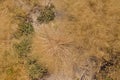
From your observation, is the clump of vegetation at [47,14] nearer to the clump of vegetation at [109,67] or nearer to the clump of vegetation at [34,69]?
the clump of vegetation at [34,69]

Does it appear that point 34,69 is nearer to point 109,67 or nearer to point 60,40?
point 60,40

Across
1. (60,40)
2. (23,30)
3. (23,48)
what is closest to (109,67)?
(60,40)


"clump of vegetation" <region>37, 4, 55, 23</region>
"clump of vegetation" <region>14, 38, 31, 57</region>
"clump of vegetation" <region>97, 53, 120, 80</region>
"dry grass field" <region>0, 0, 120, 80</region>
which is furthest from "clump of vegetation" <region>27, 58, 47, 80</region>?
"clump of vegetation" <region>97, 53, 120, 80</region>

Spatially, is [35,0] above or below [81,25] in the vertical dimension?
above

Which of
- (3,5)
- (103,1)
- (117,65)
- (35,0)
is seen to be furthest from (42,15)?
(117,65)

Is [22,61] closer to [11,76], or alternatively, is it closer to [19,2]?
[11,76]

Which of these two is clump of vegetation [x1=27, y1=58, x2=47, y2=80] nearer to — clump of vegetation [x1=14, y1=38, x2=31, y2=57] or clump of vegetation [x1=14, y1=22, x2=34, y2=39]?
clump of vegetation [x1=14, y1=38, x2=31, y2=57]

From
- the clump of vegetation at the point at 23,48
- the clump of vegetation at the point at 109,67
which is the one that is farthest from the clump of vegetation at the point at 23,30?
the clump of vegetation at the point at 109,67
